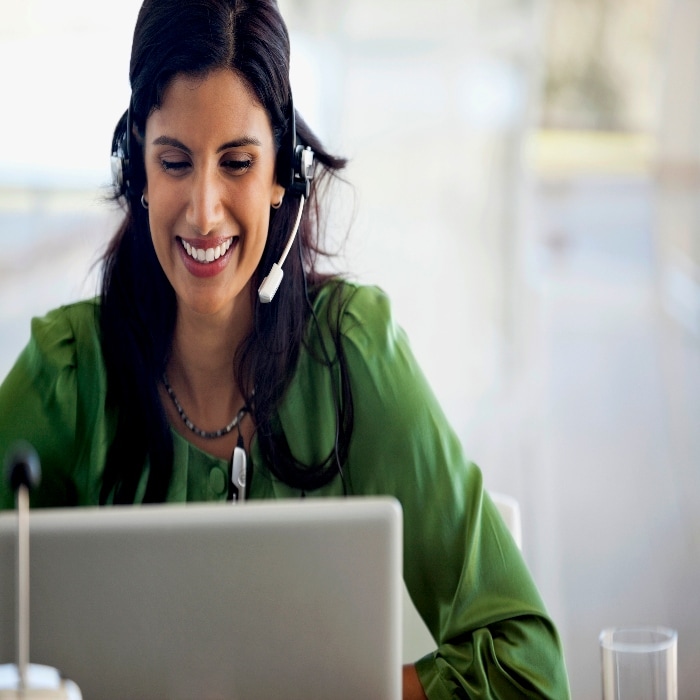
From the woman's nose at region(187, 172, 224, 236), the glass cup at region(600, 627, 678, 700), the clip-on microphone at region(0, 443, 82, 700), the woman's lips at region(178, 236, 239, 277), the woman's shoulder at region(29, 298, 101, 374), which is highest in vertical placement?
the woman's nose at region(187, 172, 224, 236)

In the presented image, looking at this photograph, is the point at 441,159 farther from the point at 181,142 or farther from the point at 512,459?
the point at 181,142

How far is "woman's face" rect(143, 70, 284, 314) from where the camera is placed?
1.30 meters

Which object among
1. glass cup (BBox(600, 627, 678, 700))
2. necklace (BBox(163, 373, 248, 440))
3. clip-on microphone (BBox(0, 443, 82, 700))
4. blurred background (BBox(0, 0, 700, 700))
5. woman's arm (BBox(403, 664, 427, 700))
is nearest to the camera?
clip-on microphone (BBox(0, 443, 82, 700))

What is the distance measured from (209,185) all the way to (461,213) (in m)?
1.69

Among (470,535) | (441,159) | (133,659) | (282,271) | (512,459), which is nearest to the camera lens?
(133,659)

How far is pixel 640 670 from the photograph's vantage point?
90 cm

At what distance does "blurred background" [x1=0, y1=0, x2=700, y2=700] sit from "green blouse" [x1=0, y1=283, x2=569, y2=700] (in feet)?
3.66

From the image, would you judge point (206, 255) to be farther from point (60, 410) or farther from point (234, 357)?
point (60, 410)

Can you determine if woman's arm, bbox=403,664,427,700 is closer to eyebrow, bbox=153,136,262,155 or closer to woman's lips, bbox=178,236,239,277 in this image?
woman's lips, bbox=178,236,239,277

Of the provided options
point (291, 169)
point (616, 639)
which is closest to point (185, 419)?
point (291, 169)

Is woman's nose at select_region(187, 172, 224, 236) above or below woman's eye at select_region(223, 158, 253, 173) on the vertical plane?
below

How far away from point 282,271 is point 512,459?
6.10 feet

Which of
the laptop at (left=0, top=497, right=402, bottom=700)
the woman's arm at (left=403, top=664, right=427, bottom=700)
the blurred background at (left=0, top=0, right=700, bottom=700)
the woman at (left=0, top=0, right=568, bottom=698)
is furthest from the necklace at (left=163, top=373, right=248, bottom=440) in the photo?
the blurred background at (left=0, top=0, right=700, bottom=700)

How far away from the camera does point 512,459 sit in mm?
3096
